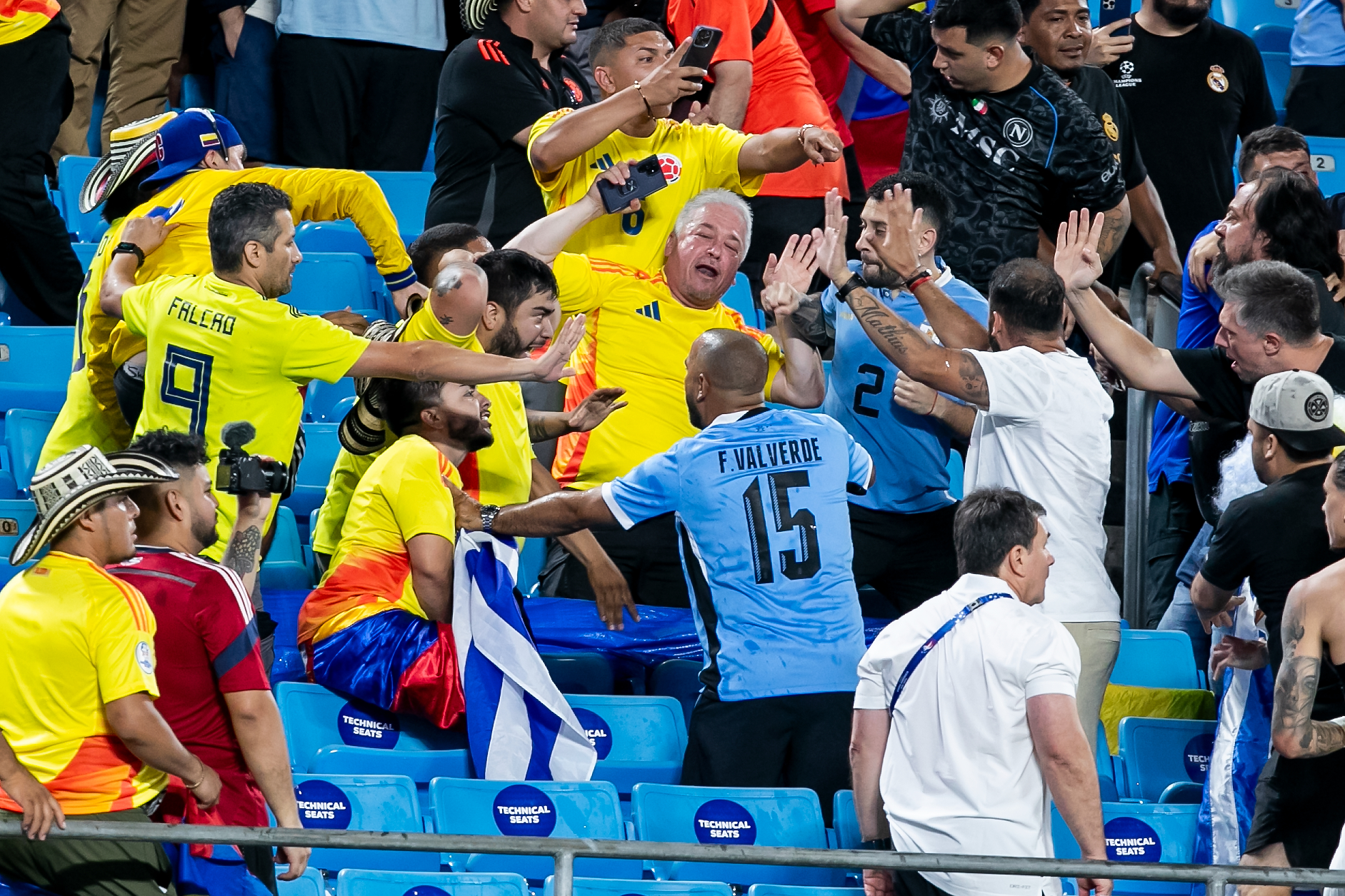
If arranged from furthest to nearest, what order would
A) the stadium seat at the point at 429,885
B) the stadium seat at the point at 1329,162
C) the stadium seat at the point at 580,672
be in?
the stadium seat at the point at 1329,162
the stadium seat at the point at 580,672
the stadium seat at the point at 429,885

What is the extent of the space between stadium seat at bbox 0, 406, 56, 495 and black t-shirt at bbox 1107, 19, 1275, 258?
15.8ft

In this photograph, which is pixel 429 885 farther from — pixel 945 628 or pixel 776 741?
pixel 945 628

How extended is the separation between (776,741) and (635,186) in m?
2.30

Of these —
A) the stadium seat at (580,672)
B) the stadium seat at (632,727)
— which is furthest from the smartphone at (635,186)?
the stadium seat at (632,727)

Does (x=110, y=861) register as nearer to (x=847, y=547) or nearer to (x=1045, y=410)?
(x=847, y=547)

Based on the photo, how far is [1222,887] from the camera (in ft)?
11.3

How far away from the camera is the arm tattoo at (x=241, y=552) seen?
14.9ft

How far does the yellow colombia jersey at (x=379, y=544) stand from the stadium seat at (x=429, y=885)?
1.07m

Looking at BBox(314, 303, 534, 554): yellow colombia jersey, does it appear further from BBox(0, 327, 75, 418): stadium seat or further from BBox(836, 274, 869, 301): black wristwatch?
BBox(0, 327, 75, 418): stadium seat

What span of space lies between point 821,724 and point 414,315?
186 centimetres

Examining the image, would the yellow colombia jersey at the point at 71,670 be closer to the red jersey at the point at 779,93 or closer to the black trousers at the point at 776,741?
the black trousers at the point at 776,741

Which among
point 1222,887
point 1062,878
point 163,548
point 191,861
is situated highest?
point 163,548

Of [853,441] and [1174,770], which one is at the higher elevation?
[853,441]

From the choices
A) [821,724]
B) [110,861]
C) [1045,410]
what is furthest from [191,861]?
[1045,410]
